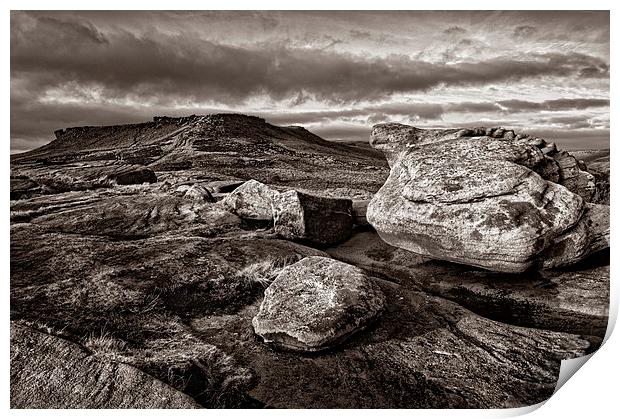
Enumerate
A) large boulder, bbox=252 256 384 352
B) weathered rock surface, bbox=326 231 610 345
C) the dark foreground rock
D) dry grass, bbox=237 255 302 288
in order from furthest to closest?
dry grass, bbox=237 255 302 288 → weathered rock surface, bbox=326 231 610 345 → large boulder, bbox=252 256 384 352 → the dark foreground rock

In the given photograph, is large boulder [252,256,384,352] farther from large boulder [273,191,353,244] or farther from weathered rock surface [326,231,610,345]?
large boulder [273,191,353,244]

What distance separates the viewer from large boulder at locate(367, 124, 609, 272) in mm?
7758

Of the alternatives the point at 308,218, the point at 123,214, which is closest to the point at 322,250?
the point at 308,218

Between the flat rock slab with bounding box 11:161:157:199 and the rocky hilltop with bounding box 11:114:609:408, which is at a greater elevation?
the flat rock slab with bounding box 11:161:157:199

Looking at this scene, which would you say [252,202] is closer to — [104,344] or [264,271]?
[264,271]

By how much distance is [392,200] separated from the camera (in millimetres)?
9102

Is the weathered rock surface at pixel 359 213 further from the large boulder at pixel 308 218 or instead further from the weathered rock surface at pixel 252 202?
the weathered rock surface at pixel 252 202

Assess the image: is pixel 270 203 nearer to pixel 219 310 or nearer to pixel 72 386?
pixel 219 310

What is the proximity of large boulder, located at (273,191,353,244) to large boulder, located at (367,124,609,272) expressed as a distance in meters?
1.25

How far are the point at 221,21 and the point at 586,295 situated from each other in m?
8.41

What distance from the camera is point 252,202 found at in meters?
10.7

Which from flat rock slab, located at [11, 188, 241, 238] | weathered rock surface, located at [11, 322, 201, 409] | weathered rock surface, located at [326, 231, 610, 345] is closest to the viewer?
weathered rock surface, located at [11, 322, 201, 409]

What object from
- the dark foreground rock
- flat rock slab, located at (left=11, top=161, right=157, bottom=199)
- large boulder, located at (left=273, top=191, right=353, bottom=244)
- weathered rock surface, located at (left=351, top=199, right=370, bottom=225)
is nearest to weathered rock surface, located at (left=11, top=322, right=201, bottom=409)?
the dark foreground rock
